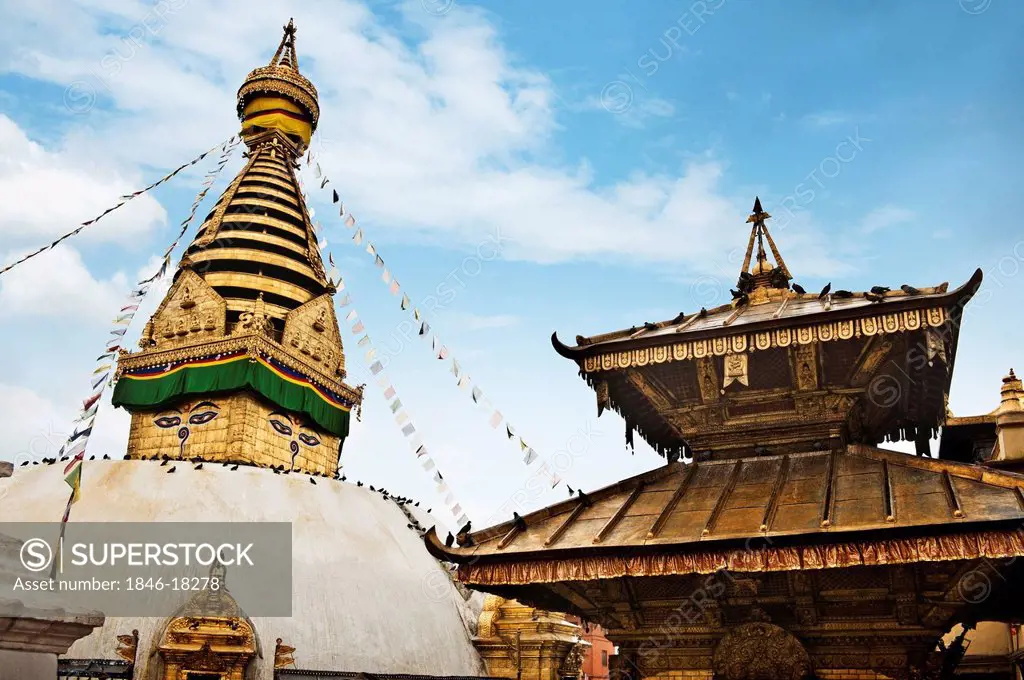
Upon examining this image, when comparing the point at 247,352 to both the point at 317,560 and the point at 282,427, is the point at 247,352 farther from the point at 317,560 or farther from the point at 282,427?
the point at 317,560

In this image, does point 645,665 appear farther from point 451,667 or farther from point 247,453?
point 247,453

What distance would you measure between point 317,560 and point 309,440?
7.84 metres

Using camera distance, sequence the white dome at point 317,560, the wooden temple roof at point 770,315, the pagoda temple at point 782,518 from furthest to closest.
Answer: the white dome at point 317,560 → the wooden temple roof at point 770,315 → the pagoda temple at point 782,518

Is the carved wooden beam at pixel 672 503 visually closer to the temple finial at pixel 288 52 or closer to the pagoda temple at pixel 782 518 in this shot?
the pagoda temple at pixel 782 518

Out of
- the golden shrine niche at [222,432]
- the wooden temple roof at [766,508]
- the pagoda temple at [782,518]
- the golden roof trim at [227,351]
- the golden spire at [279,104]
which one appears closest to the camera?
the wooden temple roof at [766,508]

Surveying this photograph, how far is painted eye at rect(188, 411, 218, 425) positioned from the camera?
24.9m

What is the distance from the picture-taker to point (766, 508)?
6.48 m

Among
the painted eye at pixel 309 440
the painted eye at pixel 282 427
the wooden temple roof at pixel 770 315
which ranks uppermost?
the painted eye at pixel 282 427

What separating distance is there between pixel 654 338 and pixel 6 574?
5646 millimetres

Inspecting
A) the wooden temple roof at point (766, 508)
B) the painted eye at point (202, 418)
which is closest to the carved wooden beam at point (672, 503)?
the wooden temple roof at point (766, 508)

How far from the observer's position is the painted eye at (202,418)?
24883 mm

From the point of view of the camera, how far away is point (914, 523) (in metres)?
5.48

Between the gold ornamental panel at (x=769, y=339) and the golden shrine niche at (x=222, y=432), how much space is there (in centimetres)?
1841

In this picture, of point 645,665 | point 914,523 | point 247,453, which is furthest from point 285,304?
point 914,523
